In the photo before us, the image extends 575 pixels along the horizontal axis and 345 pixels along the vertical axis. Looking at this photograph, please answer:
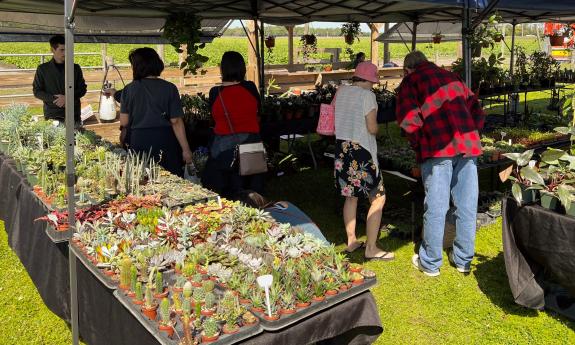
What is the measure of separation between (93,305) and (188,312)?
3.13ft

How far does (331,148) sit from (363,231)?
245 cm

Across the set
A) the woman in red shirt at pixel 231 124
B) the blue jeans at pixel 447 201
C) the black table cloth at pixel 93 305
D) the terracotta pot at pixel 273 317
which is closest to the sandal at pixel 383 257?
the blue jeans at pixel 447 201

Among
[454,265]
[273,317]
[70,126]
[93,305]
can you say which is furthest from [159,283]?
[454,265]

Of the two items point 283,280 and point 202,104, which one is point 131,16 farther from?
point 283,280

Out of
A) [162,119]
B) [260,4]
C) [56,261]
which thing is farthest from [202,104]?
[56,261]

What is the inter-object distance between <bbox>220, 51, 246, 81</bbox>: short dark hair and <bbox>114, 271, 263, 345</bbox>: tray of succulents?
2246 millimetres

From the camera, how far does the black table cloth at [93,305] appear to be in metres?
2.12

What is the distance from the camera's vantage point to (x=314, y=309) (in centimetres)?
208

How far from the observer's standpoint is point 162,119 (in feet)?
14.0

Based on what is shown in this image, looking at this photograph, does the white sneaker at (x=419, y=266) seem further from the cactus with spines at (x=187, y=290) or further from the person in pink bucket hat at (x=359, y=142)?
the cactus with spines at (x=187, y=290)

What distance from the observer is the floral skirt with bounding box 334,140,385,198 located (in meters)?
4.03

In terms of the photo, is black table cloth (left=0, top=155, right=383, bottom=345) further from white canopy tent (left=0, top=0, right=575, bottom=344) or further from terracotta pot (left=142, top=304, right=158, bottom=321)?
white canopy tent (left=0, top=0, right=575, bottom=344)

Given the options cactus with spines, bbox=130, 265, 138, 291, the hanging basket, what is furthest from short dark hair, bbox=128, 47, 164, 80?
the hanging basket

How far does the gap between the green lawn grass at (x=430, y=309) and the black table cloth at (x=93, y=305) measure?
1.00 feet
